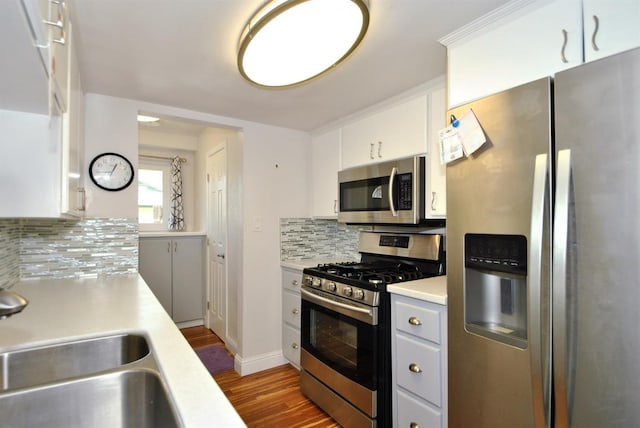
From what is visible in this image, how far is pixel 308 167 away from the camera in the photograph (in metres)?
3.15

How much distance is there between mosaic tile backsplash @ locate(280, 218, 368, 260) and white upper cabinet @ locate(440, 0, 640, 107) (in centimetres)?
171

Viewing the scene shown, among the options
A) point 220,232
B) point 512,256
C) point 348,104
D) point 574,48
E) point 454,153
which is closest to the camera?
point 574,48

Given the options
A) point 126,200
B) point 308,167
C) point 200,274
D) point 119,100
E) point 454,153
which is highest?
point 119,100

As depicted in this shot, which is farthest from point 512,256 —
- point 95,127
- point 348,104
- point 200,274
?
point 200,274

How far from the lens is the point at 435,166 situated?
195 cm

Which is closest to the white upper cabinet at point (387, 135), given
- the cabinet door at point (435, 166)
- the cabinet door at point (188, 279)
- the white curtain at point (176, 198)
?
the cabinet door at point (435, 166)

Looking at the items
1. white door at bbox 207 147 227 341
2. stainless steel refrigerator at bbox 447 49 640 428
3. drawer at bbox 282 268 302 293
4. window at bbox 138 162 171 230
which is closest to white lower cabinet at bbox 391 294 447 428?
stainless steel refrigerator at bbox 447 49 640 428

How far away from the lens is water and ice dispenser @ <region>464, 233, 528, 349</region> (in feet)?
4.07

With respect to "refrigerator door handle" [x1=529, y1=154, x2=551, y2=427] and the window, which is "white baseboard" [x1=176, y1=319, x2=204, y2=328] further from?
"refrigerator door handle" [x1=529, y1=154, x2=551, y2=427]

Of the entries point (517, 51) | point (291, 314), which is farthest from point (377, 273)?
point (517, 51)

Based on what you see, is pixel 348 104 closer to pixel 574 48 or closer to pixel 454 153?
pixel 454 153

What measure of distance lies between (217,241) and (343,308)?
6.49ft

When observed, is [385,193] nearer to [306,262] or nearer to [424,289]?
[424,289]

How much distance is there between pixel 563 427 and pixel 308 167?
2.54 m
